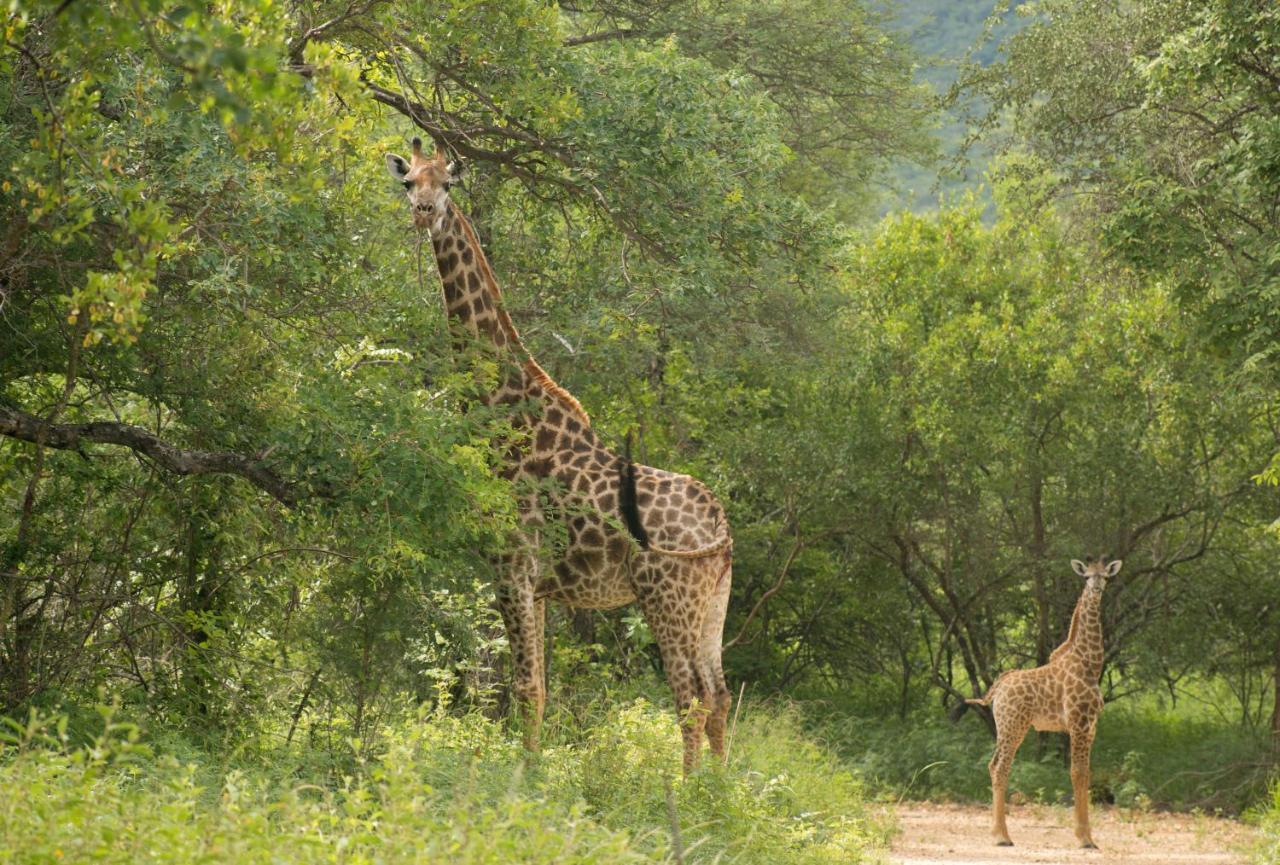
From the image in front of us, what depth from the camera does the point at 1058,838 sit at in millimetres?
15664

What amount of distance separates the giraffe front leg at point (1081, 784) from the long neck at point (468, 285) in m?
7.08

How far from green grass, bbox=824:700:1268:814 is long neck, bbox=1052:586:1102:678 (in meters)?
3.08

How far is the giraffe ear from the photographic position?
1048 centimetres

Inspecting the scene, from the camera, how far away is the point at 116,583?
10.1 metres

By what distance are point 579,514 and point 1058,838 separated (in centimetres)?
732

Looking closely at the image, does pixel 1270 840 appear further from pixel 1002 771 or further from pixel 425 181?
pixel 425 181

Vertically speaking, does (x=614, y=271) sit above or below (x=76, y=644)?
above

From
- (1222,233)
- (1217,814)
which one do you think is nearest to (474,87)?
(1222,233)

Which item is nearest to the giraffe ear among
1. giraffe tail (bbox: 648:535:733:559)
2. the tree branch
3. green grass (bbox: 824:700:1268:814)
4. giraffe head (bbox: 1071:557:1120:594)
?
the tree branch

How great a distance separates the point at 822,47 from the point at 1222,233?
640 cm

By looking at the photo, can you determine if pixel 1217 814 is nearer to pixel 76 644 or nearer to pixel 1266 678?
pixel 1266 678

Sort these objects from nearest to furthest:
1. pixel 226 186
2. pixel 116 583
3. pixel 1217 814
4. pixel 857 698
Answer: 1. pixel 226 186
2. pixel 116 583
3. pixel 1217 814
4. pixel 857 698

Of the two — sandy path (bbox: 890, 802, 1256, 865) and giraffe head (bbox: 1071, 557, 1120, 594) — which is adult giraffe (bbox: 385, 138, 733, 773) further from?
giraffe head (bbox: 1071, 557, 1120, 594)

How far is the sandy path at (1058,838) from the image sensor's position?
1355 cm
